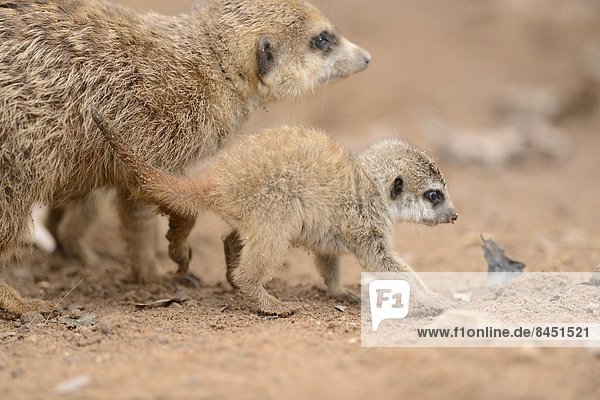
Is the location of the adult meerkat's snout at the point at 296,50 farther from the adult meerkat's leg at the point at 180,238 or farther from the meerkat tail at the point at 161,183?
the meerkat tail at the point at 161,183

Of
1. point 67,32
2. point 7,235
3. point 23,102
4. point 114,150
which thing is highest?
point 67,32

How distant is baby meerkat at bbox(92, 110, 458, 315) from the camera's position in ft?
15.3

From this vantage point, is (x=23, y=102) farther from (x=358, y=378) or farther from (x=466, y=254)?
(x=466, y=254)

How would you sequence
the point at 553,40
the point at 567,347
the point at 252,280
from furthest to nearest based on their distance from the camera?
1. the point at 553,40
2. the point at 252,280
3. the point at 567,347

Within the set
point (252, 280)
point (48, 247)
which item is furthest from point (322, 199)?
point (48, 247)

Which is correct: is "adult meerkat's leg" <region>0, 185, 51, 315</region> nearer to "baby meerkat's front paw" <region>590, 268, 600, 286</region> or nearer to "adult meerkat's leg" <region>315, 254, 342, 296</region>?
"adult meerkat's leg" <region>315, 254, 342, 296</region>

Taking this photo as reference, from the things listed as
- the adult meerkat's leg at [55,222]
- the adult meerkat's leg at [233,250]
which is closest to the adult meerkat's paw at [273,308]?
the adult meerkat's leg at [233,250]

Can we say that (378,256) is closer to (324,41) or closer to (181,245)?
(181,245)

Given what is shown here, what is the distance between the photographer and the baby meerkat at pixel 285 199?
15.3 feet

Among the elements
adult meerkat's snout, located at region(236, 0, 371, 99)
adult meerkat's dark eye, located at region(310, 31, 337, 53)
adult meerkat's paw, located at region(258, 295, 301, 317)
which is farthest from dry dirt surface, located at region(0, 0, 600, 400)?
adult meerkat's dark eye, located at region(310, 31, 337, 53)

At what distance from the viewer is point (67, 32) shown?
5.02m

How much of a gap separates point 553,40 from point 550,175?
4.23 m

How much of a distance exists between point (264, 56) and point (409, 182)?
1.34 meters

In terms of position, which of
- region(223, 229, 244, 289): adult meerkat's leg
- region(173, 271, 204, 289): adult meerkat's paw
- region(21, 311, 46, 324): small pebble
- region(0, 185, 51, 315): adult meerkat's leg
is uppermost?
region(0, 185, 51, 315): adult meerkat's leg
